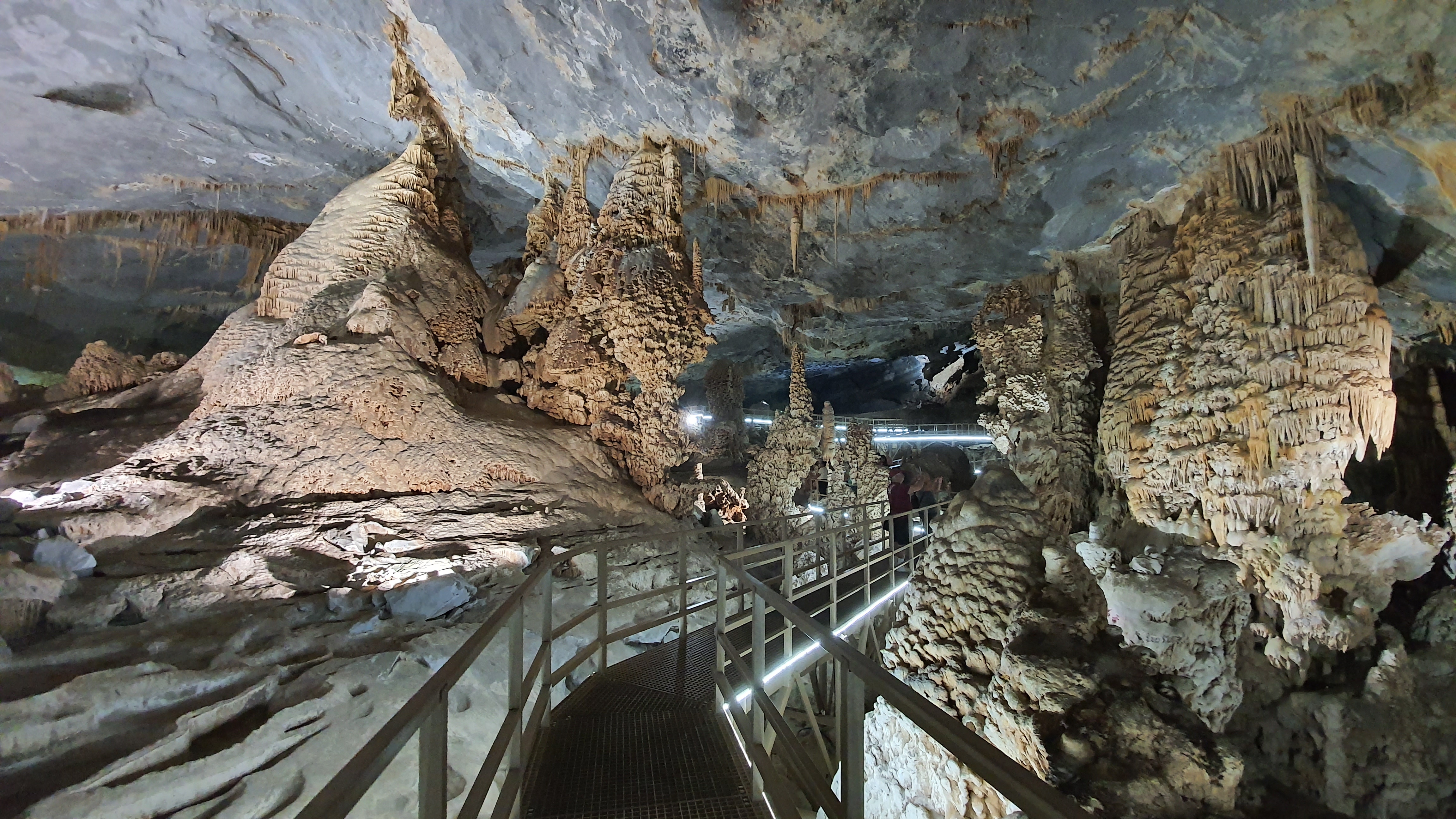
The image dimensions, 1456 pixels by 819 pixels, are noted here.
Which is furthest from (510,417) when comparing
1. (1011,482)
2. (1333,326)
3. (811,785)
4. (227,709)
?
(1333,326)

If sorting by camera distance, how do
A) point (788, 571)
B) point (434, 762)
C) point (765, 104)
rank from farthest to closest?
1. point (765, 104)
2. point (788, 571)
3. point (434, 762)

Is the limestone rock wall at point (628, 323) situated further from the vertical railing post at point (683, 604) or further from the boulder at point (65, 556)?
the boulder at point (65, 556)

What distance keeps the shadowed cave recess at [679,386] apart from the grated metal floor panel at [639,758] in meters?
0.91

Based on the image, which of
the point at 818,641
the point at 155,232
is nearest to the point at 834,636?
the point at 818,641

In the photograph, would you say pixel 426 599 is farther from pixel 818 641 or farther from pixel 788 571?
pixel 818 641

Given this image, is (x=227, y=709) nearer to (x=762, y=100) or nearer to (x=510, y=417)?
(x=510, y=417)

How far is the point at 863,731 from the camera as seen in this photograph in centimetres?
170

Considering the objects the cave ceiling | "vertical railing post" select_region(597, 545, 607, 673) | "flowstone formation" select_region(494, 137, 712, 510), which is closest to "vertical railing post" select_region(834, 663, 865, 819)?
"vertical railing post" select_region(597, 545, 607, 673)

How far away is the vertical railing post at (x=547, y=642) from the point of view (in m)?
3.28

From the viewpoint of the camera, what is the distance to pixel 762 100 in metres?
8.36

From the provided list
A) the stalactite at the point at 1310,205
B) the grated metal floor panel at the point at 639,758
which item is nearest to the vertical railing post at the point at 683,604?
the grated metal floor panel at the point at 639,758

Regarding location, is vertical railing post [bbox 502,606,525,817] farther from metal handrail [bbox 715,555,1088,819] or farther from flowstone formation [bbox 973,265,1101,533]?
flowstone formation [bbox 973,265,1101,533]

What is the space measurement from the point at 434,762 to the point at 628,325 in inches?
295

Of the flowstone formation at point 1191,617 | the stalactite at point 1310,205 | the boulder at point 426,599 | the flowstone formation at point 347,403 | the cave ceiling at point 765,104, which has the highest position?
the cave ceiling at point 765,104
